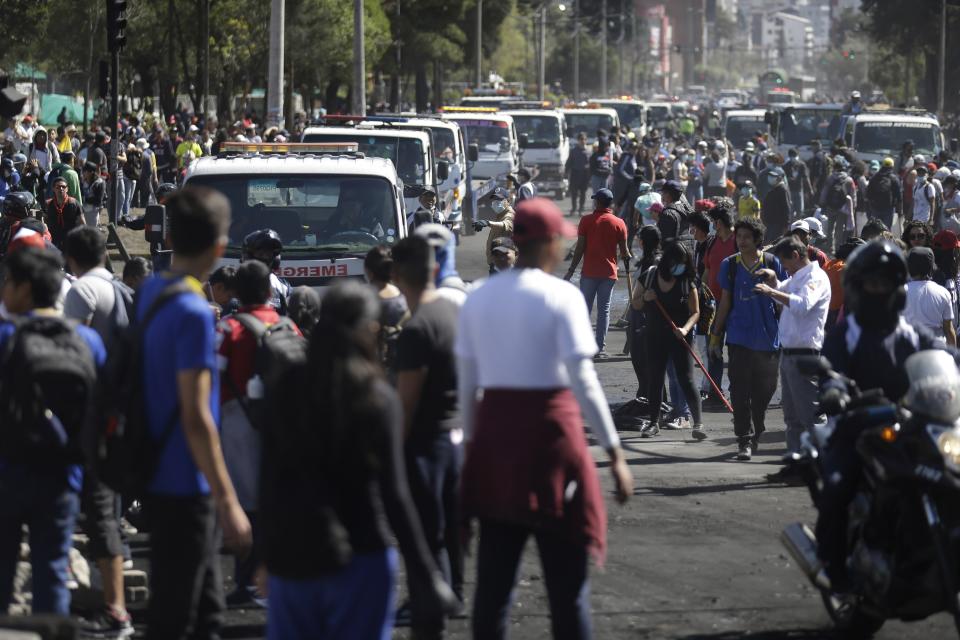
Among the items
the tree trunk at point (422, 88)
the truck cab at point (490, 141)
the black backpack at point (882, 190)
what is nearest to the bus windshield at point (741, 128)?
the truck cab at point (490, 141)

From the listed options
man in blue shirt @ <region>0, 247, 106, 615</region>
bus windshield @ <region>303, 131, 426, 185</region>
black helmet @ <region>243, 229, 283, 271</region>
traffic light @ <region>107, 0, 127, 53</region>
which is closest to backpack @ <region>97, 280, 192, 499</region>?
man in blue shirt @ <region>0, 247, 106, 615</region>

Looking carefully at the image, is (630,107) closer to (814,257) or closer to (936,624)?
(814,257)

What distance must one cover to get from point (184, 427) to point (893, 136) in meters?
31.2

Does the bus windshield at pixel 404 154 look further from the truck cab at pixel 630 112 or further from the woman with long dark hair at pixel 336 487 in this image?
the truck cab at pixel 630 112

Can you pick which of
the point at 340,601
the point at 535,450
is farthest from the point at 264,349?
the point at 340,601

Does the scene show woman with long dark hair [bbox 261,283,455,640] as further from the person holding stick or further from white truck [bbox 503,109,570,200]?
white truck [bbox 503,109,570,200]

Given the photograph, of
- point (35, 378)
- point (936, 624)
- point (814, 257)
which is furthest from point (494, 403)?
point (814, 257)

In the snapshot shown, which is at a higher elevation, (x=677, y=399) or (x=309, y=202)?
(x=309, y=202)

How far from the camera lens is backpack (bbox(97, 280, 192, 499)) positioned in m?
5.02

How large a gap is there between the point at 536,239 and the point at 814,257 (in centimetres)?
718

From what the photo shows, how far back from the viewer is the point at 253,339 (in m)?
6.89

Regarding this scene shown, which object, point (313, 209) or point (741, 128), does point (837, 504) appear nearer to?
point (313, 209)

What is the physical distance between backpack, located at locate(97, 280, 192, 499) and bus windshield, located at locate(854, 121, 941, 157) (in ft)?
101

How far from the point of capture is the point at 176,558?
197 inches
